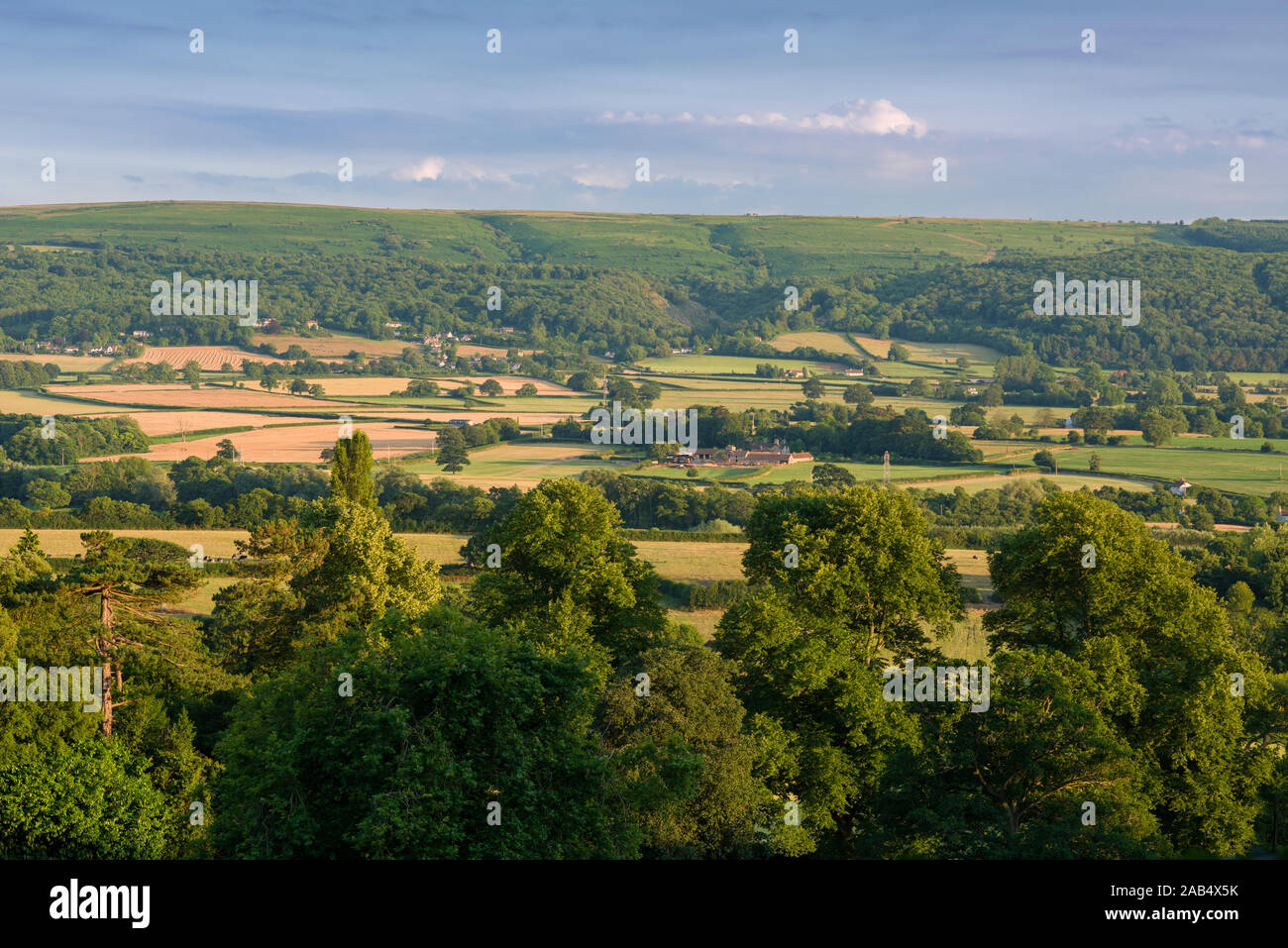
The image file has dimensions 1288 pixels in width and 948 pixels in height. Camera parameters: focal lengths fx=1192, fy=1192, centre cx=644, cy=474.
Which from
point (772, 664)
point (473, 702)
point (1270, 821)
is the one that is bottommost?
point (1270, 821)

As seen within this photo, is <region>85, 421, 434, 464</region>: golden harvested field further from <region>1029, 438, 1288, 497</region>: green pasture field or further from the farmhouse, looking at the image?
<region>1029, 438, 1288, 497</region>: green pasture field

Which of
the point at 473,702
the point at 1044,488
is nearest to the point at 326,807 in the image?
the point at 473,702

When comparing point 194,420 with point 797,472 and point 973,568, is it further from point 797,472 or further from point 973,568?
point 973,568

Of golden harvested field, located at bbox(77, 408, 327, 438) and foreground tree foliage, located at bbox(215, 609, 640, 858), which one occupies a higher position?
golden harvested field, located at bbox(77, 408, 327, 438)

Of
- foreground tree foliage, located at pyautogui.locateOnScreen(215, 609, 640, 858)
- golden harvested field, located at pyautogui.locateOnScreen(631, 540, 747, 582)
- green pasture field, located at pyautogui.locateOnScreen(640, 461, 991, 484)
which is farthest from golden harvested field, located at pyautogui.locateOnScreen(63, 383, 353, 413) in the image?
foreground tree foliage, located at pyautogui.locateOnScreen(215, 609, 640, 858)
